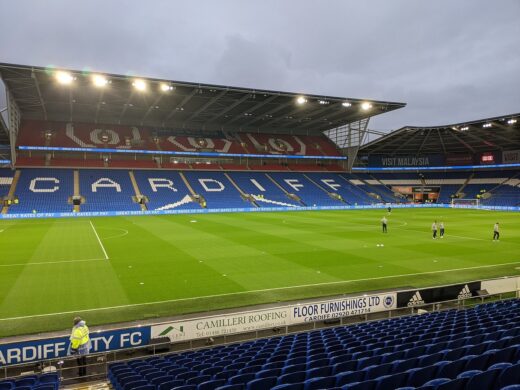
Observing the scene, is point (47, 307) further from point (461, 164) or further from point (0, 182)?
point (461, 164)

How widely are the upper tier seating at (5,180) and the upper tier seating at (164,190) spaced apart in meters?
16.4

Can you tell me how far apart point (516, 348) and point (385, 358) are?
188 cm

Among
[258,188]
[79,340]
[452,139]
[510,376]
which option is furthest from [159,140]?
[510,376]

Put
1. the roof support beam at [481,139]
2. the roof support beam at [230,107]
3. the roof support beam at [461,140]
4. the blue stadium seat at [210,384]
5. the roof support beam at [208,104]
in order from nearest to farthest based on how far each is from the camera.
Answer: the blue stadium seat at [210,384] < the roof support beam at [208,104] < the roof support beam at [230,107] < the roof support beam at [481,139] < the roof support beam at [461,140]

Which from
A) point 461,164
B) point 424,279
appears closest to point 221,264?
point 424,279

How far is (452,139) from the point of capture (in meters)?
73.9

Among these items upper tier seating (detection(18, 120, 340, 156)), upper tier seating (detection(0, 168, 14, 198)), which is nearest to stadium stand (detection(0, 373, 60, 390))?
upper tier seating (detection(0, 168, 14, 198))

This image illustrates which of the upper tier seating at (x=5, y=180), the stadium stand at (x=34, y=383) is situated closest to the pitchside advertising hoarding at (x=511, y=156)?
the stadium stand at (x=34, y=383)

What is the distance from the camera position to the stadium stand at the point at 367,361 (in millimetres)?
4539

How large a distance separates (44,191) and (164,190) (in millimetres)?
15662

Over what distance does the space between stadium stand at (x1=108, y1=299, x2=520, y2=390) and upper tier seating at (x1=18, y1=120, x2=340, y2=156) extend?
5817 cm

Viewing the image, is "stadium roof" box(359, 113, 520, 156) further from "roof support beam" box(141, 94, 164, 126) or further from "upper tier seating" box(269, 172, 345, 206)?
"roof support beam" box(141, 94, 164, 126)

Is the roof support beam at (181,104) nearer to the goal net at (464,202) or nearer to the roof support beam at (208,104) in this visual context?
the roof support beam at (208,104)

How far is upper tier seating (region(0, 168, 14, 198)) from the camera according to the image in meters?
48.0
